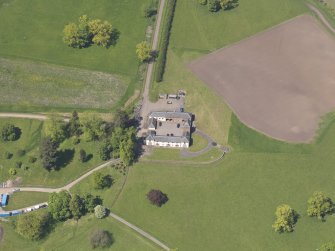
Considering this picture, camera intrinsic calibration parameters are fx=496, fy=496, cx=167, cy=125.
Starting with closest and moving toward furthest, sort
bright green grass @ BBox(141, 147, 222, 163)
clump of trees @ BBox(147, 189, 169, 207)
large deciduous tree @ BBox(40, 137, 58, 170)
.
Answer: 1. clump of trees @ BBox(147, 189, 169, 207)
2. large deciduous tree @ BBox(40, 137, 58, 170)
3. bright green grass @ BBox(141, 147, 222, 163)

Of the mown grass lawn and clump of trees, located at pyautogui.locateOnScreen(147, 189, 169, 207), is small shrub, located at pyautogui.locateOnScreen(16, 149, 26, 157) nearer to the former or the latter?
the mown grass lawn

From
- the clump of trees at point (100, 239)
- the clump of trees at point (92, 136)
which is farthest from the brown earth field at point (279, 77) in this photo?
the clump of trees at point (100, 239)

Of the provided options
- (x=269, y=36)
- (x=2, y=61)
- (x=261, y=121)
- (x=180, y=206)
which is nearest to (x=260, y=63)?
(x=269, y=36)

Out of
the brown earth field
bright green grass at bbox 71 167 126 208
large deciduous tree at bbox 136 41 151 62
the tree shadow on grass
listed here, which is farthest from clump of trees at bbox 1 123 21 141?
the brown earth field

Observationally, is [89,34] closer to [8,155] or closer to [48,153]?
[8,155]

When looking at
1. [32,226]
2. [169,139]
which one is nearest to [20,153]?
[32,226]

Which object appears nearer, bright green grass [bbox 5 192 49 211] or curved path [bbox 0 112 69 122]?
bright green grass [bbox 5 192 49 211]

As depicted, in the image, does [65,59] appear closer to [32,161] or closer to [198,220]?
[32,161]
